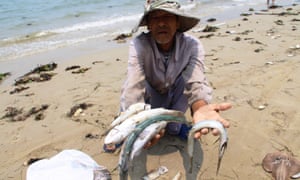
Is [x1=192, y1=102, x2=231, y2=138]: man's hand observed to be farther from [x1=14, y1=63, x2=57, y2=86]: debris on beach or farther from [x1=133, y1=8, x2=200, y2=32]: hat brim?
[x1=14, y1=63, x2=57, y2=86]: debris on beach

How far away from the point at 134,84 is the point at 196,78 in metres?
0.61

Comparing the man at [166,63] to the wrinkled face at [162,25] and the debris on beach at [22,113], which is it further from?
the debris on beach at [22,113]

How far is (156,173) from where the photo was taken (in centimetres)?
291

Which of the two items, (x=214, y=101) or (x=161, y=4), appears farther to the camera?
(x=214, y=101)

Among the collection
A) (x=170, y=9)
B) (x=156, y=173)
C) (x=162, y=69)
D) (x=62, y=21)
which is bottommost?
(x=156, y=173)

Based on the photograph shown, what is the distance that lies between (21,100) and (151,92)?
279cm

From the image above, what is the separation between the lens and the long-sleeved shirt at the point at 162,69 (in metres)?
2.84

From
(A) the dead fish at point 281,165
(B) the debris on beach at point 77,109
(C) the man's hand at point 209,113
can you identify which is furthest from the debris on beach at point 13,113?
(A) the dead fish at point 281,165

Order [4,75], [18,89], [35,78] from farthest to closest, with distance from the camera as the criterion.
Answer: [4,75], [35,78], [18,89]

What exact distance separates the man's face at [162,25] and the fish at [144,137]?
966 mm

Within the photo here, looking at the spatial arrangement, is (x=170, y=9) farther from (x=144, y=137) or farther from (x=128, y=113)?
(x=144, y=137)

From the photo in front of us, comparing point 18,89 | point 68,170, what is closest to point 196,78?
point 68,170

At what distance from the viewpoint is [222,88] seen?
15.5 feet

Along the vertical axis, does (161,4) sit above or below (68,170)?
above
